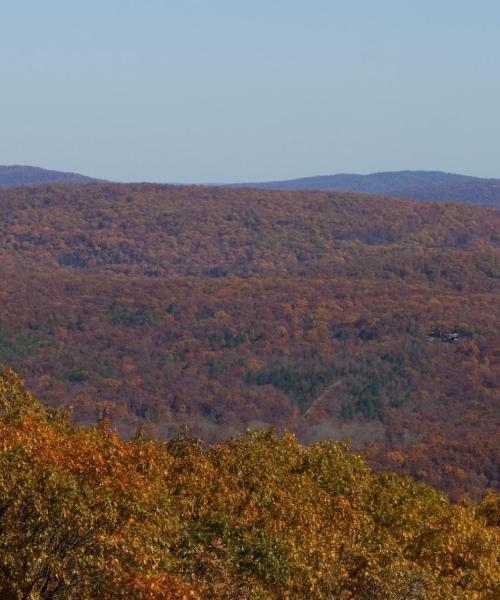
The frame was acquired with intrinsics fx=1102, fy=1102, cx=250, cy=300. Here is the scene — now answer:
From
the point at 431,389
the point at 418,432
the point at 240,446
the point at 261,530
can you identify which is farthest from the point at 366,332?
the point at 261,530

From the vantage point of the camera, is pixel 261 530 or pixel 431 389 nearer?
pixel 261 530

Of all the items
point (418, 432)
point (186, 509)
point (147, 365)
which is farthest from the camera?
point (147, 365)

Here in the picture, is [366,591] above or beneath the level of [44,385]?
above

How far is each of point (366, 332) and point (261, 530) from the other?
558 ft

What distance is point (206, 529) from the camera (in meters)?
31.2

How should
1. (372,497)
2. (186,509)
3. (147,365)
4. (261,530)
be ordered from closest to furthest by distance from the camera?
(261,530) < (186,509) < (372,497) < (147,365)

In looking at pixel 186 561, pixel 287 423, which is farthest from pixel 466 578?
pixel 287 423

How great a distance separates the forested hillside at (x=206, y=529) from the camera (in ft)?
78.3

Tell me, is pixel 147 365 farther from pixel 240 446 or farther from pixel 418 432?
pixel 240 446

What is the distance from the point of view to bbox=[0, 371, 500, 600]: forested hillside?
78.3ft

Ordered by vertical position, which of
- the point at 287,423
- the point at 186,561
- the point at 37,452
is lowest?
the point at 287,423

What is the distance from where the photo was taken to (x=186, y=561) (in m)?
27.4

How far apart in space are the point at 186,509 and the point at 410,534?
7.20 m

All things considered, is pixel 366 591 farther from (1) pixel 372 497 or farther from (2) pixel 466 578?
(1) pixel 372 497
